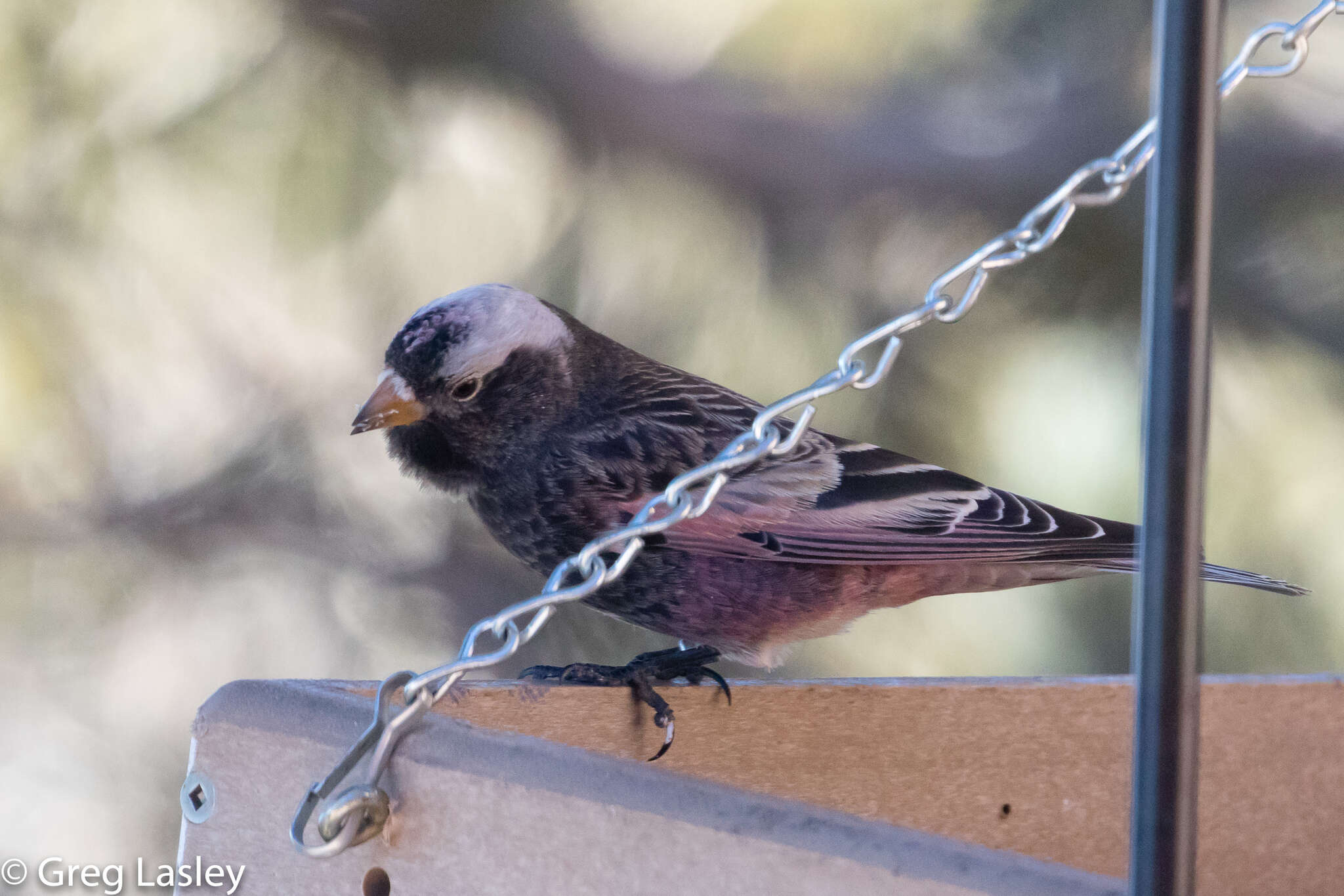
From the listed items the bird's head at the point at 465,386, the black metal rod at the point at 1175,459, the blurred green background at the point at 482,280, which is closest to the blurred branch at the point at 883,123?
the blurred green background at the point at 482,280

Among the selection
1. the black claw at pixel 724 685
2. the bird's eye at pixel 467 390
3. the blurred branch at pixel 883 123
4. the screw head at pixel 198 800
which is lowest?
the screw head at pixel 198 800

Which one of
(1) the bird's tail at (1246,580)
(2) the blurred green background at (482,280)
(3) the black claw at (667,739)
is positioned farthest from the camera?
(2) the blurred green background at (482,280)

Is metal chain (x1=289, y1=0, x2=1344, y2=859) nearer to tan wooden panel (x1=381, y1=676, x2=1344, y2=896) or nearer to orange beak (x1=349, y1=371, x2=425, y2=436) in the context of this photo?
tan wooden panel (x1=381, y1=676, x2=1344, y2=896)

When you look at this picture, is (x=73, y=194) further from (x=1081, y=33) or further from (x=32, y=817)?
(x=1081, y=33)

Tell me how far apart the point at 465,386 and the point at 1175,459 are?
2.02 feet

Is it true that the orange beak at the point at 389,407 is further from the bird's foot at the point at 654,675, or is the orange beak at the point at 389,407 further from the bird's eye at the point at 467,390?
the bird's foot at the point at 654,675

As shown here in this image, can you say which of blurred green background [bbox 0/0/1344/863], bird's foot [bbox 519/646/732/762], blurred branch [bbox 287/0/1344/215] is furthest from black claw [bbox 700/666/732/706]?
blurred branch [bbox 287/0/1344/215]

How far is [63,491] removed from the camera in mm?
1209

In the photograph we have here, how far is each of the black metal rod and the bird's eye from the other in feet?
1.96

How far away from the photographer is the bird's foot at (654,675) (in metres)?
0.73

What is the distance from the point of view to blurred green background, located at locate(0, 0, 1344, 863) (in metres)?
1.21

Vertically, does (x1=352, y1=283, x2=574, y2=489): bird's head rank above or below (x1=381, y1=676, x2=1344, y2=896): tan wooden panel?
above

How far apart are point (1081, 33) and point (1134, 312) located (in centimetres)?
31

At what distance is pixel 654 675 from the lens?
0.79m
